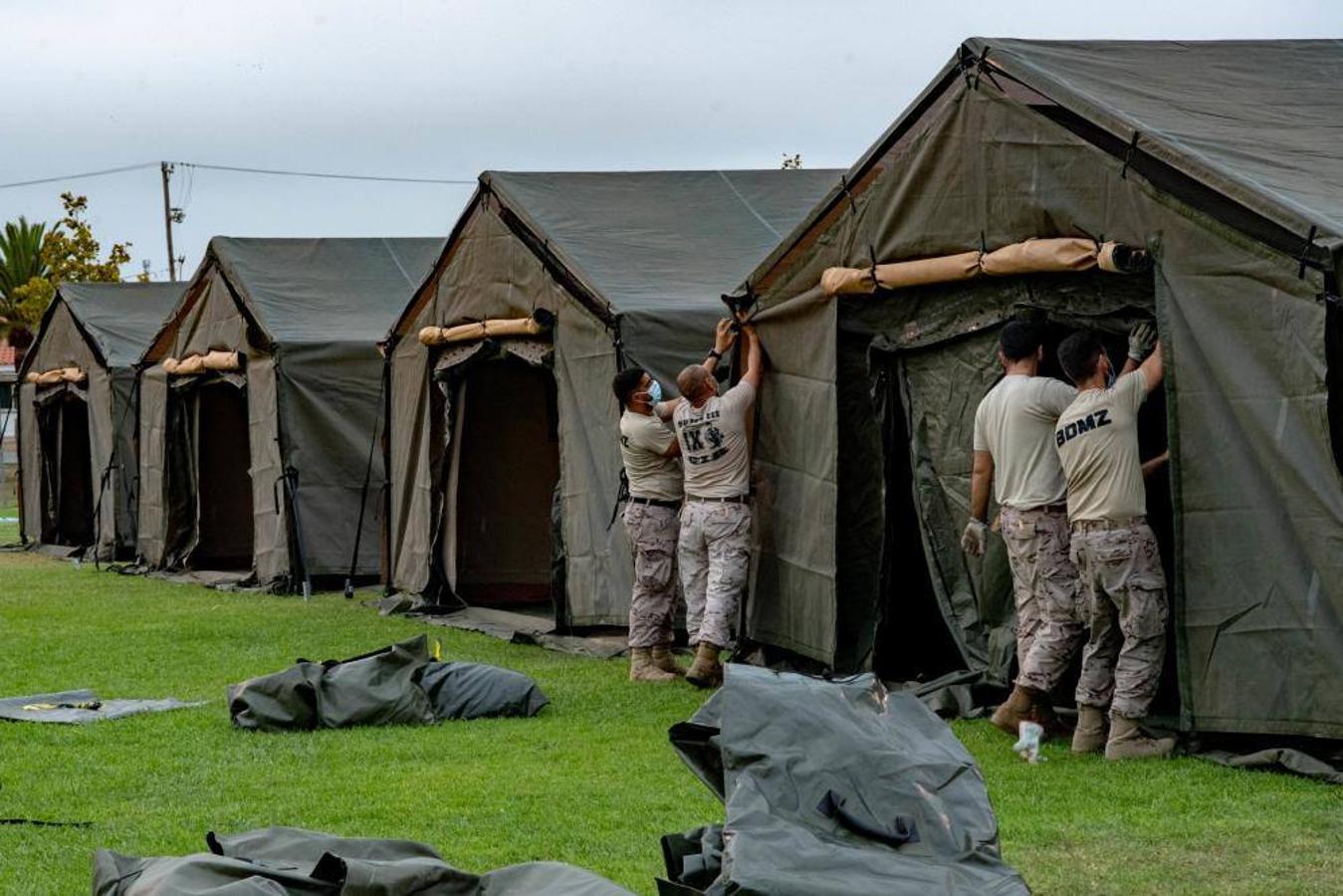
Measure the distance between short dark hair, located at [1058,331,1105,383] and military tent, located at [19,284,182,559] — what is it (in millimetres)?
14999

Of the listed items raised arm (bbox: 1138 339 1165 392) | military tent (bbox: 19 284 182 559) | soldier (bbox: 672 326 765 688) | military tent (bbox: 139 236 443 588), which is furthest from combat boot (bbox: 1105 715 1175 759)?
military tent (bbox: 19 284 182 559)

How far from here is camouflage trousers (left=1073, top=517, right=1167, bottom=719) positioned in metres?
7.65

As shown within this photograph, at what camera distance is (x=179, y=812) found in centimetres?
712

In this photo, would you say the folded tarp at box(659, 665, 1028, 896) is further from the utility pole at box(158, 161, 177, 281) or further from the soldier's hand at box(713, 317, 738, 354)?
the utility pole at box(158, 161, 177, 281)

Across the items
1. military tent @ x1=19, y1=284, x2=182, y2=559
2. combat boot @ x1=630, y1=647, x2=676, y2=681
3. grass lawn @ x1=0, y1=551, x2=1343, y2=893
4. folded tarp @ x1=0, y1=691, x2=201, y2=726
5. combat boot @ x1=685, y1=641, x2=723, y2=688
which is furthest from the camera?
military tent @ x1=19, y1=284, x2=182, y2=559

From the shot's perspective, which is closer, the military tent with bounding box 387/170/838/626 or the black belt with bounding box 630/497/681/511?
the black belt with bounding box 630/497/681/511

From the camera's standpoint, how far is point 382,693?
9328 millimetres

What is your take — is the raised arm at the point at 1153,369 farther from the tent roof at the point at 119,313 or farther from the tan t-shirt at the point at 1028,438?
the tent roof at the point at 119,313

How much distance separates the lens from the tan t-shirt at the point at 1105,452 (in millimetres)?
7699

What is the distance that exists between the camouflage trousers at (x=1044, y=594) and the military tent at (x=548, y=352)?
167 inches

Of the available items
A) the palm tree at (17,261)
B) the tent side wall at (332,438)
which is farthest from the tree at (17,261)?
the tent side wall at (332,438)

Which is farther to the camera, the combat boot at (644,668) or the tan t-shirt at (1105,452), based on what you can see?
the combat boot at (644,668)

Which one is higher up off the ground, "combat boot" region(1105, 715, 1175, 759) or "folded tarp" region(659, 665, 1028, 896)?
"folded tarp" region(659, 665, 1028, 896)

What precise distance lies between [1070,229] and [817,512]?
8.15 ft
